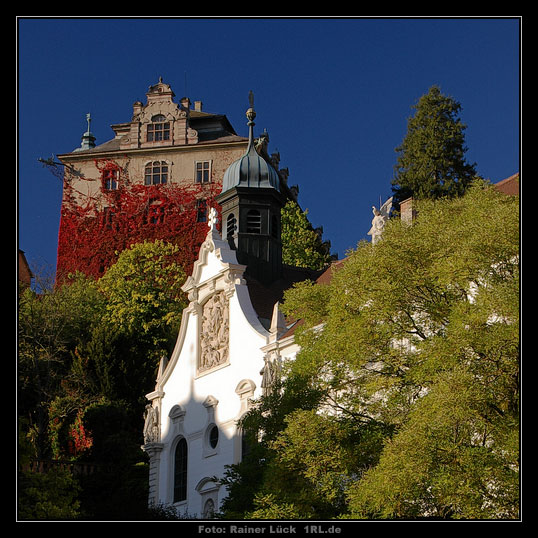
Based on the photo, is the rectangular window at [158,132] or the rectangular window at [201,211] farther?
the rectangular window at [158,132]

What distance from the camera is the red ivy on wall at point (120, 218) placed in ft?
212

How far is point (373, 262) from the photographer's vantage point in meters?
26.3

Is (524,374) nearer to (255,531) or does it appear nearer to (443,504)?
(443,504)

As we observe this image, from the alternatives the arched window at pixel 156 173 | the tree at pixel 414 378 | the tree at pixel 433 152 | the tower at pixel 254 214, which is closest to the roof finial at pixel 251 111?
the tower at pixel 254 214

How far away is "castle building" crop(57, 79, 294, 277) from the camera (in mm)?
65125

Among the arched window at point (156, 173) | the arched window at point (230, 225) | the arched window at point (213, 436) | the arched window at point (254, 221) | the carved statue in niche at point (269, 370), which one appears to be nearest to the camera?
the carved statue in niche at point (269, 370)

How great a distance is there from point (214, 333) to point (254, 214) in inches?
301

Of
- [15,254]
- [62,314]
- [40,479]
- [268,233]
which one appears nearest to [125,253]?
[62,314]

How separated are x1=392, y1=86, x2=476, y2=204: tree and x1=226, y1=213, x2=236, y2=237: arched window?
9919mm

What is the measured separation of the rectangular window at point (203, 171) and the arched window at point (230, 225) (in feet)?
52.1

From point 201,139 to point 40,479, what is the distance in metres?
42.1

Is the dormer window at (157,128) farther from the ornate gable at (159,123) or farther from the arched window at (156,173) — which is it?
the arched window at (156,173)

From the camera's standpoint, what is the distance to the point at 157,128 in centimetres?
6769

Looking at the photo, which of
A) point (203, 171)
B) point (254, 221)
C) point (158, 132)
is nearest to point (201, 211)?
point (203, 171)
